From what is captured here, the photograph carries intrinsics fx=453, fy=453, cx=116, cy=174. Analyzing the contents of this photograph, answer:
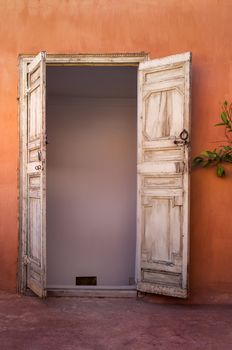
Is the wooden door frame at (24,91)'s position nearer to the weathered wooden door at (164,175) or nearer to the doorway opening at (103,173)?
the doorway opening at (103,173)

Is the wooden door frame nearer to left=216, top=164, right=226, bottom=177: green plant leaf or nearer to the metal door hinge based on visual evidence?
the metal door hinge

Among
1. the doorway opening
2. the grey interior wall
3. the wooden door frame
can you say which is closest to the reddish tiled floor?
the doorway opening

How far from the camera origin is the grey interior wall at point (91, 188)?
7445mm

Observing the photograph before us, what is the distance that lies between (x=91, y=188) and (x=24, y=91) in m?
2.95

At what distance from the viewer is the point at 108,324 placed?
3.90m

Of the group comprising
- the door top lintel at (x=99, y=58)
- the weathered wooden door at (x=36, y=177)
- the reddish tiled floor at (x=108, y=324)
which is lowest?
the reddish tiled floor at (x=108, y=324)

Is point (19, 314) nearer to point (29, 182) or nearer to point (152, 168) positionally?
point (29, 182)

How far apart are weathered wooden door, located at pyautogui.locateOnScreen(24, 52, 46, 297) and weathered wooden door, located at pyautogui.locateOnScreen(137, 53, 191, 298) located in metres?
1.00

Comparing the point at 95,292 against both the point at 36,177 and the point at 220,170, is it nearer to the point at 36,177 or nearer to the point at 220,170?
the point at 36,177

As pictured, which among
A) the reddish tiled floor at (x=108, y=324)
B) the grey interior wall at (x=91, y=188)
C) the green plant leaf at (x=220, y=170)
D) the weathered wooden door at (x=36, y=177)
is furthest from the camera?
the grey interior wall at (x=91, y=188)

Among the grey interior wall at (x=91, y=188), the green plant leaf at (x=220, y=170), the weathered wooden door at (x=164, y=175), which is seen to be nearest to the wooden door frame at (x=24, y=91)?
the weathered wooden door at (x=164, y=175)

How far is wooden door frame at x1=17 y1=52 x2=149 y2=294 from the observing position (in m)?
4.76

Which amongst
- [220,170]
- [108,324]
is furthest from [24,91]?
[108,324]

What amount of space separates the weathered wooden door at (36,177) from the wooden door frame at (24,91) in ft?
0.17
